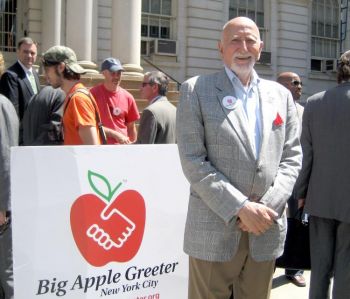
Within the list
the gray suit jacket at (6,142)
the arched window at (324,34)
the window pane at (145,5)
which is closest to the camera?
the gray suit jacket at (6,142)

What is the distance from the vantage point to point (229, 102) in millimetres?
2760

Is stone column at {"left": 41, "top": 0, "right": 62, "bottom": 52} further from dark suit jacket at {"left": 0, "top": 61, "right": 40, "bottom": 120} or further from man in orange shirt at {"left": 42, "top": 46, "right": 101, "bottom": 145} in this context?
man in orange shirt at {"left": 42, "top": 46, "right": 101, "bottom": 145}

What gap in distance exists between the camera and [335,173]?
386cm

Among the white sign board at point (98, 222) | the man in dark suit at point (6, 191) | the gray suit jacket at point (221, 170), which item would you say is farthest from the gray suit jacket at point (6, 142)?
the gray suit jacket at point (221, 170)

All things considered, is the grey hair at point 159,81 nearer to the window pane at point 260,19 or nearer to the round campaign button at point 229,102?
the round campaign button at point 229,102

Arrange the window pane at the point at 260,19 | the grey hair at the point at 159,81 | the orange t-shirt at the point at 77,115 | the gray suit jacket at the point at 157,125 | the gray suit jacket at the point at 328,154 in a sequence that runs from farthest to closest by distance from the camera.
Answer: the window pane at the point at 260,19
the grey hair at the point at 159,81
the gray suit jacket at the point at 157,125
the orange t-shirt at the point at 77,115
the gray suit jacket at the point at 328,154

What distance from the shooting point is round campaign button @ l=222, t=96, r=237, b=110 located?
2.75 metres

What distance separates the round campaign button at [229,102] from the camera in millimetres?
2748

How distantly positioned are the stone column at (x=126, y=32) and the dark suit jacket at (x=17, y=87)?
8264 mm

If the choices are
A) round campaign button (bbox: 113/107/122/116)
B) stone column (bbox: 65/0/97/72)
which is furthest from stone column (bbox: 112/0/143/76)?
round campaign button (bbox: 113/107/122/116)

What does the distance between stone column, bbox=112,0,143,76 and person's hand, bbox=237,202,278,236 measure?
12.0 metres

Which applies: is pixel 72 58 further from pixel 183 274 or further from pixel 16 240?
pixel 183 274

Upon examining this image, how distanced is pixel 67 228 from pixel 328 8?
893 inches

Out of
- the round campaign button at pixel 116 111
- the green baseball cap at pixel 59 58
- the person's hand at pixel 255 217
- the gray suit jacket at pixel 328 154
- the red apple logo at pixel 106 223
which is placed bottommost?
the red apple logo at pixel 106 223
